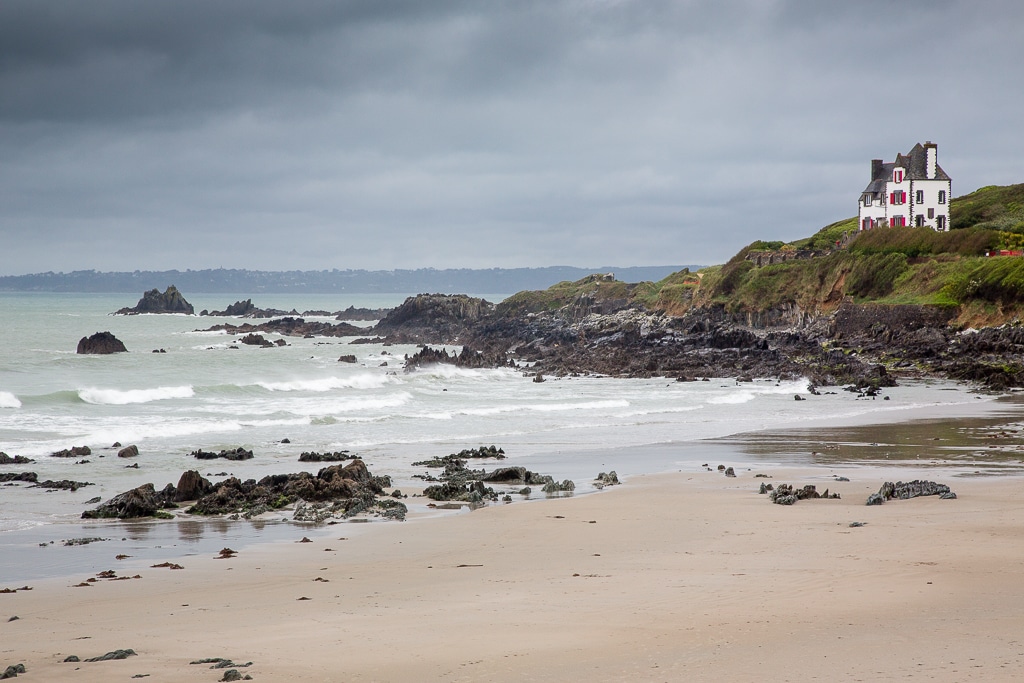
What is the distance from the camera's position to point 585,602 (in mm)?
8508

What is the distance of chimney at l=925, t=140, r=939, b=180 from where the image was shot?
196 ft

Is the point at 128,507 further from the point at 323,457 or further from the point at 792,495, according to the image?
the point at 792,495

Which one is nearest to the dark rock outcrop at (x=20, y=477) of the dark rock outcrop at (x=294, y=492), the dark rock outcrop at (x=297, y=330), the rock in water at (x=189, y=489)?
the rock in water at (x=189, y=489)

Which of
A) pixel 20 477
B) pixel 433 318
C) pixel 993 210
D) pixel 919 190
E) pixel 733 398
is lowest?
pixel 20 477

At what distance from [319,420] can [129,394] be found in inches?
390

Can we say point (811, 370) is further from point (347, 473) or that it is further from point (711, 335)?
point (347, 473)

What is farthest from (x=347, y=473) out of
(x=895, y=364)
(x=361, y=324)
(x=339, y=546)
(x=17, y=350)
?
(x=361, y=324)

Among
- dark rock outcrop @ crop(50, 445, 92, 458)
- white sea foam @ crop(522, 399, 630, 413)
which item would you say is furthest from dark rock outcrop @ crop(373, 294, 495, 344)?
dark rock outcrop @ crop(50, 445, 92, 458)

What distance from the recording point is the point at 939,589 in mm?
8398

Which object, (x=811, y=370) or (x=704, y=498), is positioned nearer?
(x=704, y=498)

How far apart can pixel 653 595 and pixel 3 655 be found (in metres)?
5.44

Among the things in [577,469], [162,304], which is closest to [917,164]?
[577,469]

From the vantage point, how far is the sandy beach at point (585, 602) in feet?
21.4

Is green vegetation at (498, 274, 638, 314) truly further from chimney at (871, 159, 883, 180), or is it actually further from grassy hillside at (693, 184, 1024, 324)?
chimney at (871, 159, 883, 180)
